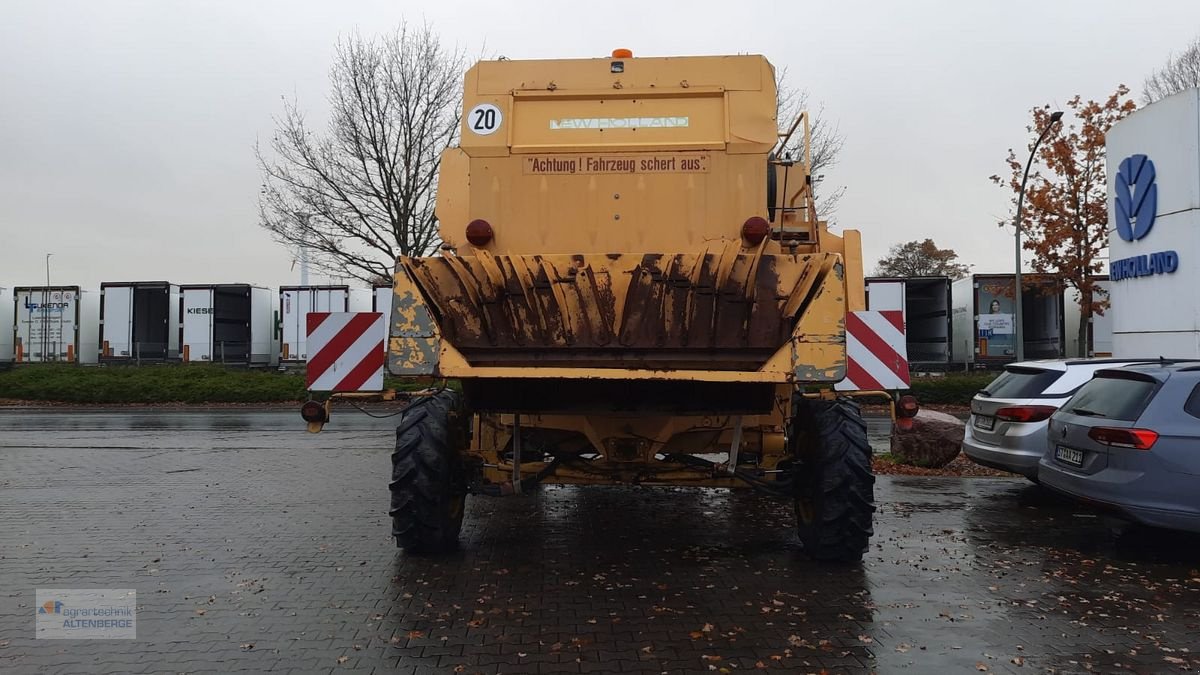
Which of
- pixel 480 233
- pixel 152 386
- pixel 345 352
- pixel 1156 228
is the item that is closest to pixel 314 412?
pixel 345 352

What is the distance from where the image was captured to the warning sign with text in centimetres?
631

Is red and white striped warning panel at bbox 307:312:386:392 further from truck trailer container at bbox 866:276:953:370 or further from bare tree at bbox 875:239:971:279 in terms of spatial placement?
bare tree at bbox 875:239:971:279

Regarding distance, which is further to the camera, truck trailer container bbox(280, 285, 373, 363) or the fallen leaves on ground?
truck trailer container bbox(280, 285, 373, 363)

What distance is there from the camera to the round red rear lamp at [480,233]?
6289mm

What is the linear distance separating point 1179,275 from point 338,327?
1275 centimetres

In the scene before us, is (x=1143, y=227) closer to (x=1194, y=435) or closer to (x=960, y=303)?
(x=1194, y=435)

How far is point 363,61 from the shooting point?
2452 centimetres

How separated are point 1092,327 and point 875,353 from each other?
25392 mm

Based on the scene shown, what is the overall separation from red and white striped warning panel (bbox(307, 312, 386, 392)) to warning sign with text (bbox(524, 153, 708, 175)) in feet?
5.54

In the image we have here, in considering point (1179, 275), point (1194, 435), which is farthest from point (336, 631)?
point (1179, 275)

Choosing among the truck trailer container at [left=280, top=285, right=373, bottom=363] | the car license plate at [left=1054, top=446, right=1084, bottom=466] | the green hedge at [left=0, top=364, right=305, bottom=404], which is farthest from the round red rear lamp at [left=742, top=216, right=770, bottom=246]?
the truck trailer container at [left=280, top=285, right=373, bottom=363]

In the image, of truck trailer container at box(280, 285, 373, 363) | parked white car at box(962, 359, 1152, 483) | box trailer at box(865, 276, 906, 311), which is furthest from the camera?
truck trailer container at box(280, 285, 373, 363)

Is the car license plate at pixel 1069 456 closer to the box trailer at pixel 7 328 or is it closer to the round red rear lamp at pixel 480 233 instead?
the round red rear lamp at pixel 480 233

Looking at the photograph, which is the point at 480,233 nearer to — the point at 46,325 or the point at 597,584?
the point at 597,584
